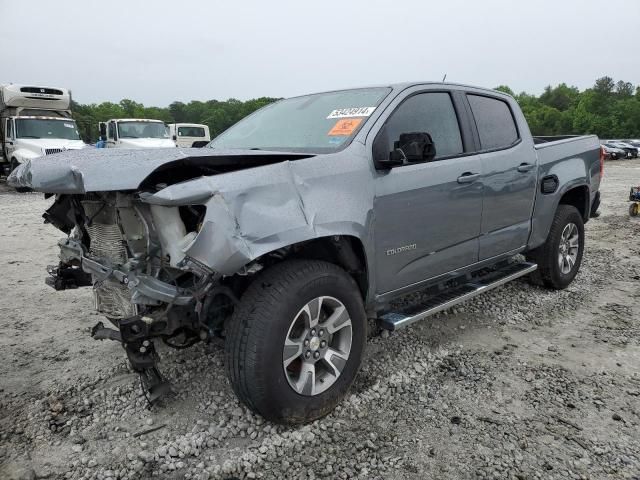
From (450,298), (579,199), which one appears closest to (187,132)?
(579,199)

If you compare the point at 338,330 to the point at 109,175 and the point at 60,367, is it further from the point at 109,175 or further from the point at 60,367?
the point at 60,367

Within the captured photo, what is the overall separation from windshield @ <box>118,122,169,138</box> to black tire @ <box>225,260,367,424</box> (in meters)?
15.9

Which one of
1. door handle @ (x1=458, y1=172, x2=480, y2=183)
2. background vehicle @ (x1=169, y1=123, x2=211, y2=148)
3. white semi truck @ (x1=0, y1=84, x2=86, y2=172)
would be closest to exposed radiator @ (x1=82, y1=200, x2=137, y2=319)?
door handle @ (x1=458, y1=172, x2=480, y2=183)

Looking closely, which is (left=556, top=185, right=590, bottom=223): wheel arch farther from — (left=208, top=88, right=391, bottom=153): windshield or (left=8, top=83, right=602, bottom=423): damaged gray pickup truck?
(left=208, top=88, right=391, bottom=153): windshield

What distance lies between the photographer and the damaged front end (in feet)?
7.54

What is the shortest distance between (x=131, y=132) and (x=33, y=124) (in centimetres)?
295

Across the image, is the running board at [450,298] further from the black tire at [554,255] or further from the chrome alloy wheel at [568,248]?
the chrome alloy wheel at [568,248]

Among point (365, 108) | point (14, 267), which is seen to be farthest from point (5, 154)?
point (365, 108)

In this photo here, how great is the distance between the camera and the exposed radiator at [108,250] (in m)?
2.58

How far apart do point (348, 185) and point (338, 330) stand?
82cm

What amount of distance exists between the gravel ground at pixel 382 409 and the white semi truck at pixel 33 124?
12.0 meters

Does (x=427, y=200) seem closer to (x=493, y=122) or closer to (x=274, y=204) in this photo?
(x=274, y=204)

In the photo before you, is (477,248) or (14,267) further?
(14,267)

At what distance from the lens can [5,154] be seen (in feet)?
49.4
